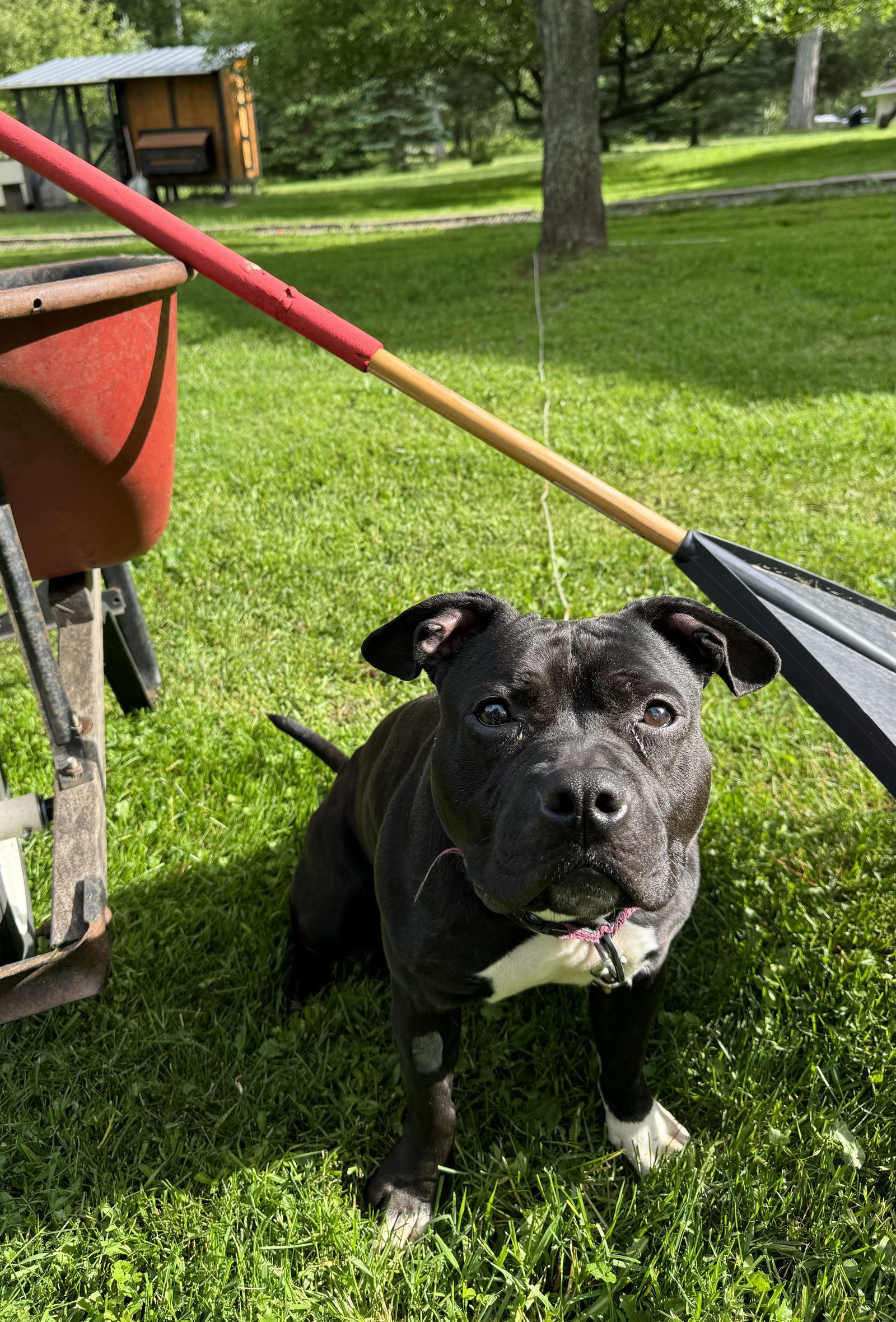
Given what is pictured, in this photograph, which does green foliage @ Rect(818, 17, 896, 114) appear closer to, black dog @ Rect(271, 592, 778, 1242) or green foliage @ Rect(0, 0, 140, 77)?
green foliage @ Rect(0, 0, 140, 77)

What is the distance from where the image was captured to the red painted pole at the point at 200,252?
214 cm

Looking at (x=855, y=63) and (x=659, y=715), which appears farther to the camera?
(x=855, y=63)

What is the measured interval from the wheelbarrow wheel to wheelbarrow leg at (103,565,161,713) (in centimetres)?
83

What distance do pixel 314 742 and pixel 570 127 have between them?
35.2 feet

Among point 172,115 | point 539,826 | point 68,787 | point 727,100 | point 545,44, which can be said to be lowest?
point 68,787

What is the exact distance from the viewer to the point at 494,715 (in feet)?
5.40

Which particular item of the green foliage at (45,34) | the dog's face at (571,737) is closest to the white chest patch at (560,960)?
the dog's face at (571,737)

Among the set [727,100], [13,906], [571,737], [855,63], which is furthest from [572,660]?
[855,63]

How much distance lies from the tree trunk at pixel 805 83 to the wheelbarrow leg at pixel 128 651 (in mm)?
41602

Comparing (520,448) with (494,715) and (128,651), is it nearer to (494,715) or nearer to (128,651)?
(494,715)

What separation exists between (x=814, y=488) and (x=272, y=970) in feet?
12.8

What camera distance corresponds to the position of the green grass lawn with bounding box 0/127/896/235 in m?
19.8

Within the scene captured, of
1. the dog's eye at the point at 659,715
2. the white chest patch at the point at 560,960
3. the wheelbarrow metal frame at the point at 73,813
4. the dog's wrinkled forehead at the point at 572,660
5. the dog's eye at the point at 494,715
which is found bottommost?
the white chest patch at the point at 560,960

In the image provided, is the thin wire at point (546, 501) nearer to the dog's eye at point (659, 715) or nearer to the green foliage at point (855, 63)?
the dog's eye at point (659, 715)
